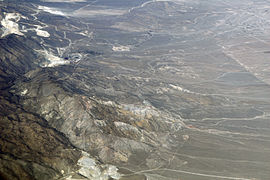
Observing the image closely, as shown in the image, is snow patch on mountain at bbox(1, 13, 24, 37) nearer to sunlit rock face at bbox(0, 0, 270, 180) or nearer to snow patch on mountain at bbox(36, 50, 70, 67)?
sunlit rock face at bbox(0, 0, 270, 180)

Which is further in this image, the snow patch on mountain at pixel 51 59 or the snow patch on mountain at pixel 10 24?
the snow patch on mountain at pixel 10 24

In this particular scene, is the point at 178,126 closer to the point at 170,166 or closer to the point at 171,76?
the point at 170,166

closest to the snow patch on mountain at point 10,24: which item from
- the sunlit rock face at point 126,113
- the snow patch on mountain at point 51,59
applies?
the sunlit rock face at point 126,113

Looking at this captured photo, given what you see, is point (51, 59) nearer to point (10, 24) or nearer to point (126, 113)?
point (10, 24)

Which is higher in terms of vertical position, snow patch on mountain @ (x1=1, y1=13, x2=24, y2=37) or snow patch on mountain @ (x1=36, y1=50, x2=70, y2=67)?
snow patch on mountain @ (x1=1, y1=13, x2=24, y2=37)

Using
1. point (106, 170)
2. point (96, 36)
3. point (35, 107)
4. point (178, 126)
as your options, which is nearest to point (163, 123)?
point (178, 126)

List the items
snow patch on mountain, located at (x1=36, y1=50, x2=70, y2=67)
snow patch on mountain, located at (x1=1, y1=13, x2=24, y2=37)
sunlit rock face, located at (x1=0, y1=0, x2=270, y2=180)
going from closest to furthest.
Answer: sunlit rock face, located at (x1=0, y1=0, x2=270, y2=180)
snow patch on mountain, located at (x1=36, y1=50, x2=70, y2=67)
snow patch on mountain, located at (x1=1, y1=13, x2=24, y2=37)

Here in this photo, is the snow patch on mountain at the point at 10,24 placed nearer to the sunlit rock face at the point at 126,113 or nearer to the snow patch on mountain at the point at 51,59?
the sunlit rock face at the point at 126,113

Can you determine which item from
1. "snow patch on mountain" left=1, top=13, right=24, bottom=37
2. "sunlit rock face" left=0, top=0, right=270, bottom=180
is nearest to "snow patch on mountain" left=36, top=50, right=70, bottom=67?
"sunlit rock face" left=0, top=0, right=270, bottom=180

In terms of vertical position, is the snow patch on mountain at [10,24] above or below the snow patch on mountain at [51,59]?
above

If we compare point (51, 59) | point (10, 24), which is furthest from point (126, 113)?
point (10, 24)
